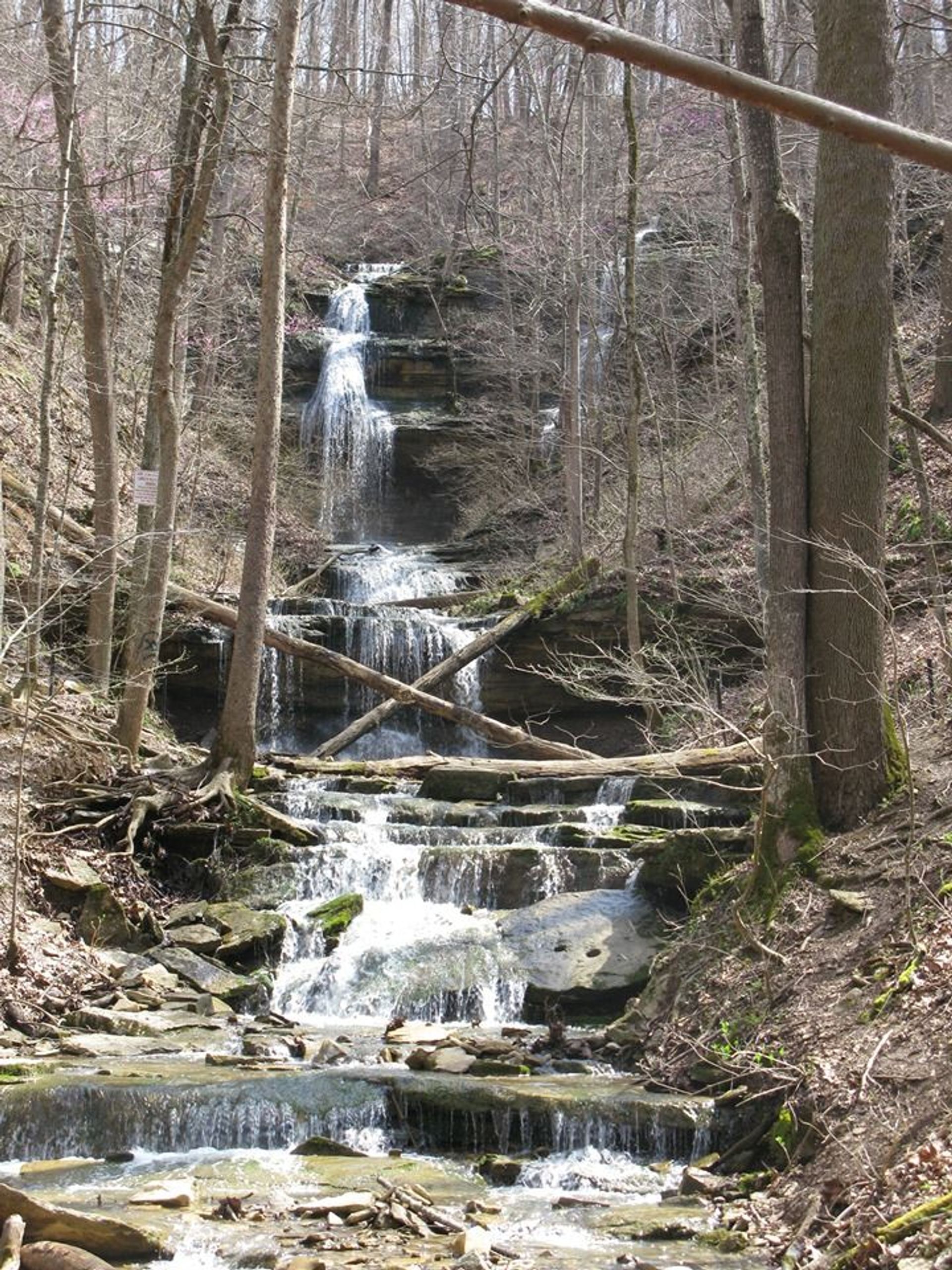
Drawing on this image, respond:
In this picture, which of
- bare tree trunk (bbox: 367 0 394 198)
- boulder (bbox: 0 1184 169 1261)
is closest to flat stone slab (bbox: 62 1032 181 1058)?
boulder (bbox: 0 1184 169 1261)

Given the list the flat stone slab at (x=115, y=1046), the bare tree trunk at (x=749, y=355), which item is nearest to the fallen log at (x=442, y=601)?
the bare tree trunk at (x=749, y=355)

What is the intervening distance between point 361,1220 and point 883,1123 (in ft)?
7.73

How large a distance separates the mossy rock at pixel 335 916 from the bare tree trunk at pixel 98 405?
3396 mm

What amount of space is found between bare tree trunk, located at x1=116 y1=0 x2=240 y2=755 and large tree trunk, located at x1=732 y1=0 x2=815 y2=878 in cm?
573

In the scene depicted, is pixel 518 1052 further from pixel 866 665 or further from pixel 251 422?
pixel 251 422

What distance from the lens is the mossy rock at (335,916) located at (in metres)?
11.0

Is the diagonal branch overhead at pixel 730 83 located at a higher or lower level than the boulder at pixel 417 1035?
higher

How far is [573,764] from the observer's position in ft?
45.8

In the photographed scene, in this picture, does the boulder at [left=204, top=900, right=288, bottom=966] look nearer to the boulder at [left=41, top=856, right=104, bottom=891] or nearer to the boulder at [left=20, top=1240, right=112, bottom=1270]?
the boulder at [left=41, top=856, right=104, bottom=891]

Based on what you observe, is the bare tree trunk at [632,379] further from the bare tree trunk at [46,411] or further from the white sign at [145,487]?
the bare tree trunk at [46,411]

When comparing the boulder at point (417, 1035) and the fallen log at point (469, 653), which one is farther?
the fallen log at point (469, 653)

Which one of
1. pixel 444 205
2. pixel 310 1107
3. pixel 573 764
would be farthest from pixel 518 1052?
pixel 444 205

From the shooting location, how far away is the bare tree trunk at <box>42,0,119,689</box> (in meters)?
12.9

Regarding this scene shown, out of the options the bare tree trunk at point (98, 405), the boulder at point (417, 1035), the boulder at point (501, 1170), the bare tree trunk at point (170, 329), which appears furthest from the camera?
the bare tree trunk at point (98, 405)
